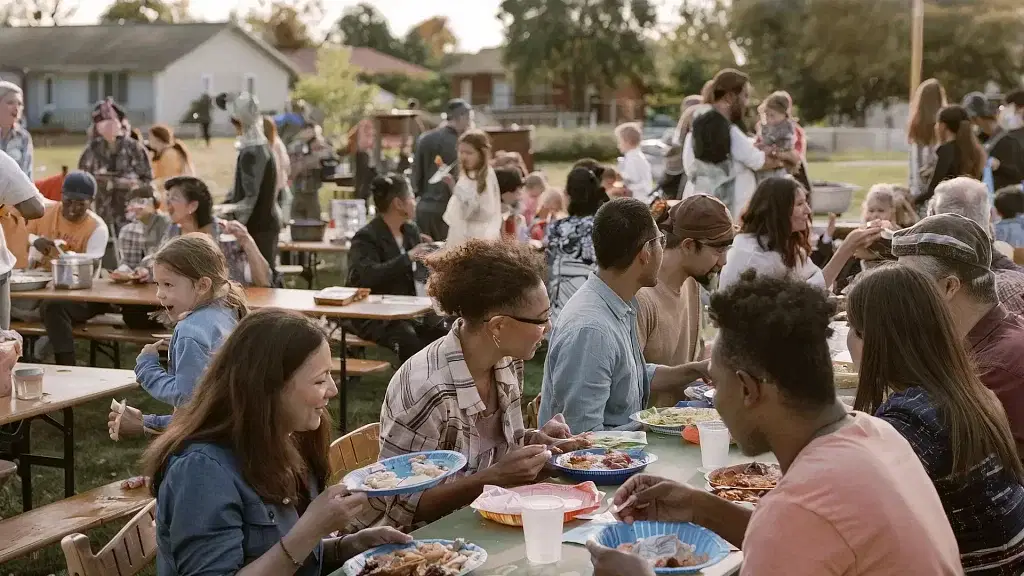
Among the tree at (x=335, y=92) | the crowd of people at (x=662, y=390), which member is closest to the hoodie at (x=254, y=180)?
the crowd of people at (x=662, y=390)

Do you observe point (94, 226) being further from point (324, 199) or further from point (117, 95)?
point (117, 95)

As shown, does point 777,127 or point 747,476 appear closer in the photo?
point 747,476

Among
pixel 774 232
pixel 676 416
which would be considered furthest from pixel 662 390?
pixel 774 232

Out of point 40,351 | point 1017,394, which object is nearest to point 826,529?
point 1017,394

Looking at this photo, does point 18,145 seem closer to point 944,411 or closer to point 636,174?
point 636,174

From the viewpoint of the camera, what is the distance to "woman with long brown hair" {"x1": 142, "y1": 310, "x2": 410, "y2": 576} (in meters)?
2.65

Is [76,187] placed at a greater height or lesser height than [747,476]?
greater

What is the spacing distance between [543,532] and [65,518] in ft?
8.22

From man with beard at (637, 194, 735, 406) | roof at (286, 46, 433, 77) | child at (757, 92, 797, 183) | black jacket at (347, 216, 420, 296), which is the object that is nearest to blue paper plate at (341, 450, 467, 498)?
man with beard at (637, 194, 735, 406)

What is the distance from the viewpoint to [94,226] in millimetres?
8531

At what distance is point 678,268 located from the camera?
5.09m

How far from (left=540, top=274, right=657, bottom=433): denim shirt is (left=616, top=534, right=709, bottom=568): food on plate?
4.19ft

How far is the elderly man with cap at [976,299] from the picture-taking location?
3721 mm

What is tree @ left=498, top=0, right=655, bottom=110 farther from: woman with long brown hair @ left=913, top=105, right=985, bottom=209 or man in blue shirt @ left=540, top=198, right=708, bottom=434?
man in blue shirt @ left=540, top=198, right=708, bottom=434
